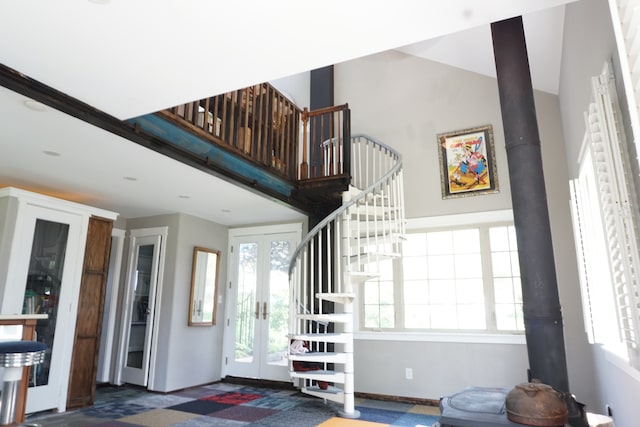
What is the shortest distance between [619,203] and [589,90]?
145 centimetres

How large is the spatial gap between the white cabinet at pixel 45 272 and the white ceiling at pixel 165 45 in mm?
691

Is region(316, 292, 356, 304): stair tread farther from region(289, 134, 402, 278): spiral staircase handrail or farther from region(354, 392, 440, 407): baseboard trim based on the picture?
region(354, 392, 440, 407): baseboard trim

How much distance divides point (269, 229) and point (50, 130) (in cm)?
370

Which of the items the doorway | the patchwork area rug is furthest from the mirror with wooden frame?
the patchwork area rug

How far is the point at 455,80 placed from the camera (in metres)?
5.76

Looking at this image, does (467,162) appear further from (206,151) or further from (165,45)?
(165,45)

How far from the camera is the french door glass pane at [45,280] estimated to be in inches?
169

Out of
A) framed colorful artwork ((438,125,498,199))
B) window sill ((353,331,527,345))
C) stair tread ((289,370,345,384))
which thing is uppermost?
framed colorful artwork ((438,125,498,199))

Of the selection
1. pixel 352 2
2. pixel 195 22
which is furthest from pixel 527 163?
pixel 195 22

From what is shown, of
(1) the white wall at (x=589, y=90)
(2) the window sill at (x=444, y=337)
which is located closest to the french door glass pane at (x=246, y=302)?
(2) the window sill at (x=444, y=337)

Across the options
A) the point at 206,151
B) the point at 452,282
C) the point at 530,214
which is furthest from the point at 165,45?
the point at 452,282

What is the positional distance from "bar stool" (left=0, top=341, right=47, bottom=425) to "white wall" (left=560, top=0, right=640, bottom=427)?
397 cm

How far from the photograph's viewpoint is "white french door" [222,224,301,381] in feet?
20.1

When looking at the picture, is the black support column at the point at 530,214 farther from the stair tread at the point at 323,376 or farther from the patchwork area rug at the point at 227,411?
the stair tread at the point at 323,376
